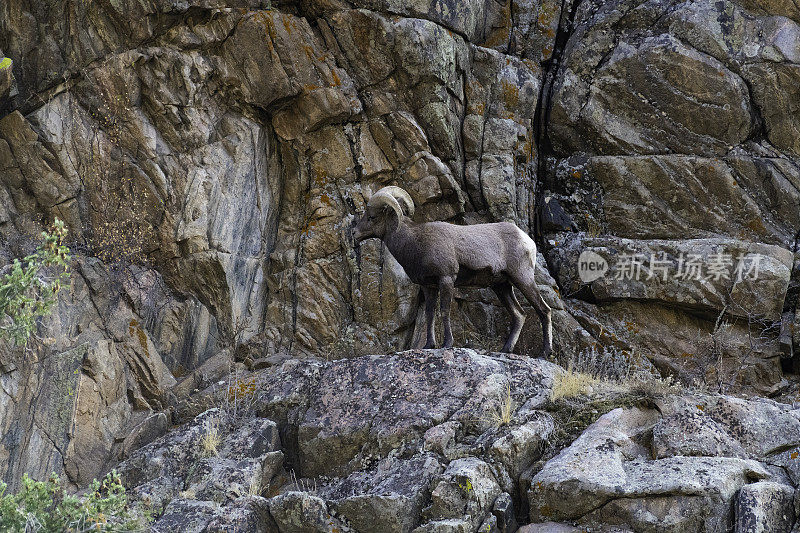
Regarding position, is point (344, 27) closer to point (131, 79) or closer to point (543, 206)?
point (131, 79)

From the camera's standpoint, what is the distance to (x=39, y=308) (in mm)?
5457

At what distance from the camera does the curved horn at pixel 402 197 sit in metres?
10.4

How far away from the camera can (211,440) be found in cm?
842

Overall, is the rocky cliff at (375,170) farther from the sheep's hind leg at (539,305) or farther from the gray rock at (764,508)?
the gray rock at (764,508)

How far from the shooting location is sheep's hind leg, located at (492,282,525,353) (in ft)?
33.8

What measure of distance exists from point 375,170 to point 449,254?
2063 millimetres

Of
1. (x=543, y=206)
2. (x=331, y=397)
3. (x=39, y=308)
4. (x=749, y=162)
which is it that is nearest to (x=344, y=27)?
(x=543, y=206)

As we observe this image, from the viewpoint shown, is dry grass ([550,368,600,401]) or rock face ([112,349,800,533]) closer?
rock face ([112,349,800,533])

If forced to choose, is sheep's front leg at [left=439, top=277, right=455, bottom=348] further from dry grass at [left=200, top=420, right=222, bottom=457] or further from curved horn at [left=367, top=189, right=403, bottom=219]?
dry grass at [left=200, top=420, right=222, bottom=457]

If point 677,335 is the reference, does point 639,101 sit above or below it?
above

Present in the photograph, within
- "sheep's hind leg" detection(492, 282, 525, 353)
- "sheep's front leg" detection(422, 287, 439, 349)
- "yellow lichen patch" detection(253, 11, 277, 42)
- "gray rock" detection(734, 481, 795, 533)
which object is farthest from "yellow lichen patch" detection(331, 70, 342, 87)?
"gray rock" detection(734, 481, 795, 533)

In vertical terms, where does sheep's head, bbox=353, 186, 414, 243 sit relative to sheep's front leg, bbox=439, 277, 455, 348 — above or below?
above

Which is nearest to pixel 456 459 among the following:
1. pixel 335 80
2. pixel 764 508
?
pixel 764 508

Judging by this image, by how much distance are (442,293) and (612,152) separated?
3.94m
